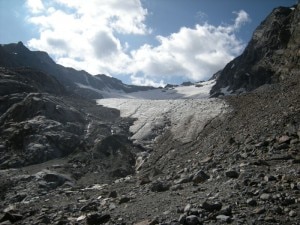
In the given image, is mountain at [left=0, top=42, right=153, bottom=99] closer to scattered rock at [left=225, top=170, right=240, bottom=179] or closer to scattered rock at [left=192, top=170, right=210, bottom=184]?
scattered rock at [left=192, top=170, right=210, bottom=184]

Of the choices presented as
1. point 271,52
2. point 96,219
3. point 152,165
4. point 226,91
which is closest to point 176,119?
point 152,165

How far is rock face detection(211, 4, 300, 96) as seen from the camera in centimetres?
6559

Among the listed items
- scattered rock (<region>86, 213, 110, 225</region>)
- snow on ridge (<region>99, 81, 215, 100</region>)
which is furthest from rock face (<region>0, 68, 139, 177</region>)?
snow on ridge (<region>99, 81, 215, 100</region>)

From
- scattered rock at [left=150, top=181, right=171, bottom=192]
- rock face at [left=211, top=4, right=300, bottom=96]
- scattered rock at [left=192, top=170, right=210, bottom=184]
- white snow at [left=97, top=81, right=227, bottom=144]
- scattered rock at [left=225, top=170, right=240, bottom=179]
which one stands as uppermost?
rock face at [left=211, top=4, right=300, bottom=96]

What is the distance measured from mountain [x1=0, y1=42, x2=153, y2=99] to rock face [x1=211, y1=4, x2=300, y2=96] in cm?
4806

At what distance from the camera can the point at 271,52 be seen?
8669 cm

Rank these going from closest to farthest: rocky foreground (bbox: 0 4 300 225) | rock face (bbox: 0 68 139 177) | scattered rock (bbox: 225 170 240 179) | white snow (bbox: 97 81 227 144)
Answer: rocky foreground (bbox: 0 4 300 225) → scattered rock (bbox: 225 170 240 179) → rock face (bbox: 0 68 139 177) → white snow (bbox: 97 81 227 144)

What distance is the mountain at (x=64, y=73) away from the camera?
124900 mm

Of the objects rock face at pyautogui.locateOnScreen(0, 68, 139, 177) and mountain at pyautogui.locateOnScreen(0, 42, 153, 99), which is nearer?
rock face at pyautogui.locateOnScreen(0, 68, 139, 177)

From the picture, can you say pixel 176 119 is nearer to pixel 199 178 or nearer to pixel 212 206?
pixel 199 178

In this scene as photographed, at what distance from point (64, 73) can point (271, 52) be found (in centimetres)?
9563

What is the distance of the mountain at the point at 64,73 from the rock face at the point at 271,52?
4806 cm

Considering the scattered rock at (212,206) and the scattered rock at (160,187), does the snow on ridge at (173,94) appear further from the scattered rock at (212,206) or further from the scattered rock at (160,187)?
the scattered rock at (212,206)

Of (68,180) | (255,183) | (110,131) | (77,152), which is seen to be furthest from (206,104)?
(255,183)
